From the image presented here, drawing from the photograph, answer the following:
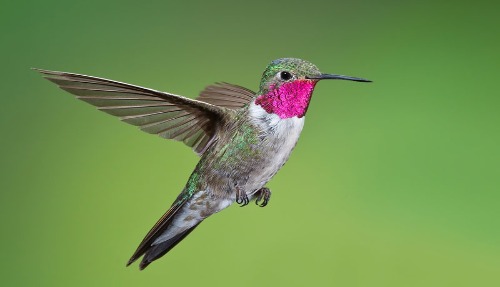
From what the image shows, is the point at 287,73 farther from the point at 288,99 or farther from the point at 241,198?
the point at 241,198

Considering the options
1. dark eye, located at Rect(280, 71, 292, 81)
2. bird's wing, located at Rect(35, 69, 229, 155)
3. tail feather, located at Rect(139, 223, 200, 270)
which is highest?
dark eye, located at Rect(280, 71, 292, 81)

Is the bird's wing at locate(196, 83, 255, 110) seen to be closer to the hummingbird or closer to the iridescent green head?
the hummingbird

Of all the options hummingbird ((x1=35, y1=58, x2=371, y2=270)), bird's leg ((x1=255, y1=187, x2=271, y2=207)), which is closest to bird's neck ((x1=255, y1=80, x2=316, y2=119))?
hummingbird ((x1=35, y1=58, x2=371, y2=270))

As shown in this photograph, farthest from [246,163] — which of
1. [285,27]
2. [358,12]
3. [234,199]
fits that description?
[358,12]

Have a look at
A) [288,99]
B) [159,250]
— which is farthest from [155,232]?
[288,99]

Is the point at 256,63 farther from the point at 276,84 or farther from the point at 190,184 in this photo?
the point at 276,84

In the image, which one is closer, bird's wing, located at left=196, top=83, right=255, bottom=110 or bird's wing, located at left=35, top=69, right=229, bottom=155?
bird's wing, located at left=35, top=69, right=229, bottom=155

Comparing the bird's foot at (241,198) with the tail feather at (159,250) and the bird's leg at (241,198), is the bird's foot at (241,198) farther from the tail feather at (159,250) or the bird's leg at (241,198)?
the tail feather at (159,250)
